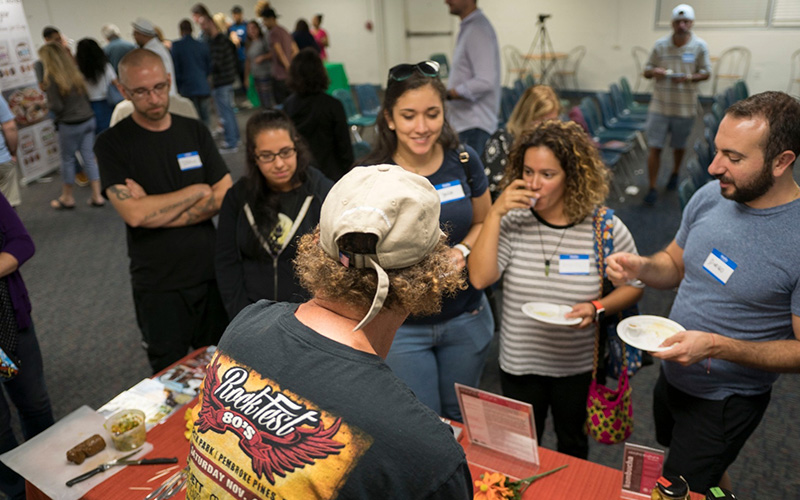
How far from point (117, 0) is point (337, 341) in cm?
1197

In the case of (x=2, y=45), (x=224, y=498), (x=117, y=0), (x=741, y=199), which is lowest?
(x=224, y=498)

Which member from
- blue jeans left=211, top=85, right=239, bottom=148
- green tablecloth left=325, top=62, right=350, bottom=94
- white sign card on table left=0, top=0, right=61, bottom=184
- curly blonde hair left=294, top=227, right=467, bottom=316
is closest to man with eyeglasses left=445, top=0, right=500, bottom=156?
curly blonde hair left=294, top=227, right=467, bottom=316

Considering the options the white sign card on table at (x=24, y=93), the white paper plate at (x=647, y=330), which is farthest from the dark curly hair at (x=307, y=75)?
the white sign card on table at (x=24, y=93)

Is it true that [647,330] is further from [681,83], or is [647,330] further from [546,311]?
[681,83]

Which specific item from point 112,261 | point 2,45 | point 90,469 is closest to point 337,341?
point 90,469

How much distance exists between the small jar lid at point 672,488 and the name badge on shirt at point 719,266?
2.11 ft

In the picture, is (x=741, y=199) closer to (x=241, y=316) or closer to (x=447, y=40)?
(x=241, y=316)

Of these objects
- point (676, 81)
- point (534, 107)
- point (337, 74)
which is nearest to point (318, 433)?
point (534, 107)

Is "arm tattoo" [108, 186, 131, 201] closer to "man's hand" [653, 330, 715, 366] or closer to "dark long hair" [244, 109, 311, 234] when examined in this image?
"dark long hair" [244, 109, 311, 234]

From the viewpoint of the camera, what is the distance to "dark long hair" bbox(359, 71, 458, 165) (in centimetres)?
203

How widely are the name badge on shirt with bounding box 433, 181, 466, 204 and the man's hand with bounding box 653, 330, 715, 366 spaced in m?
0.83

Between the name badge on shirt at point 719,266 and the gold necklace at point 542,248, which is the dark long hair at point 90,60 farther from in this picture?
the name badge on shirt at point 719,266

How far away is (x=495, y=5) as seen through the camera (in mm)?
10930

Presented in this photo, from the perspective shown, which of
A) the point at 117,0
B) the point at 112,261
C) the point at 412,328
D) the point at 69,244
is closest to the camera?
the point at 412,328
